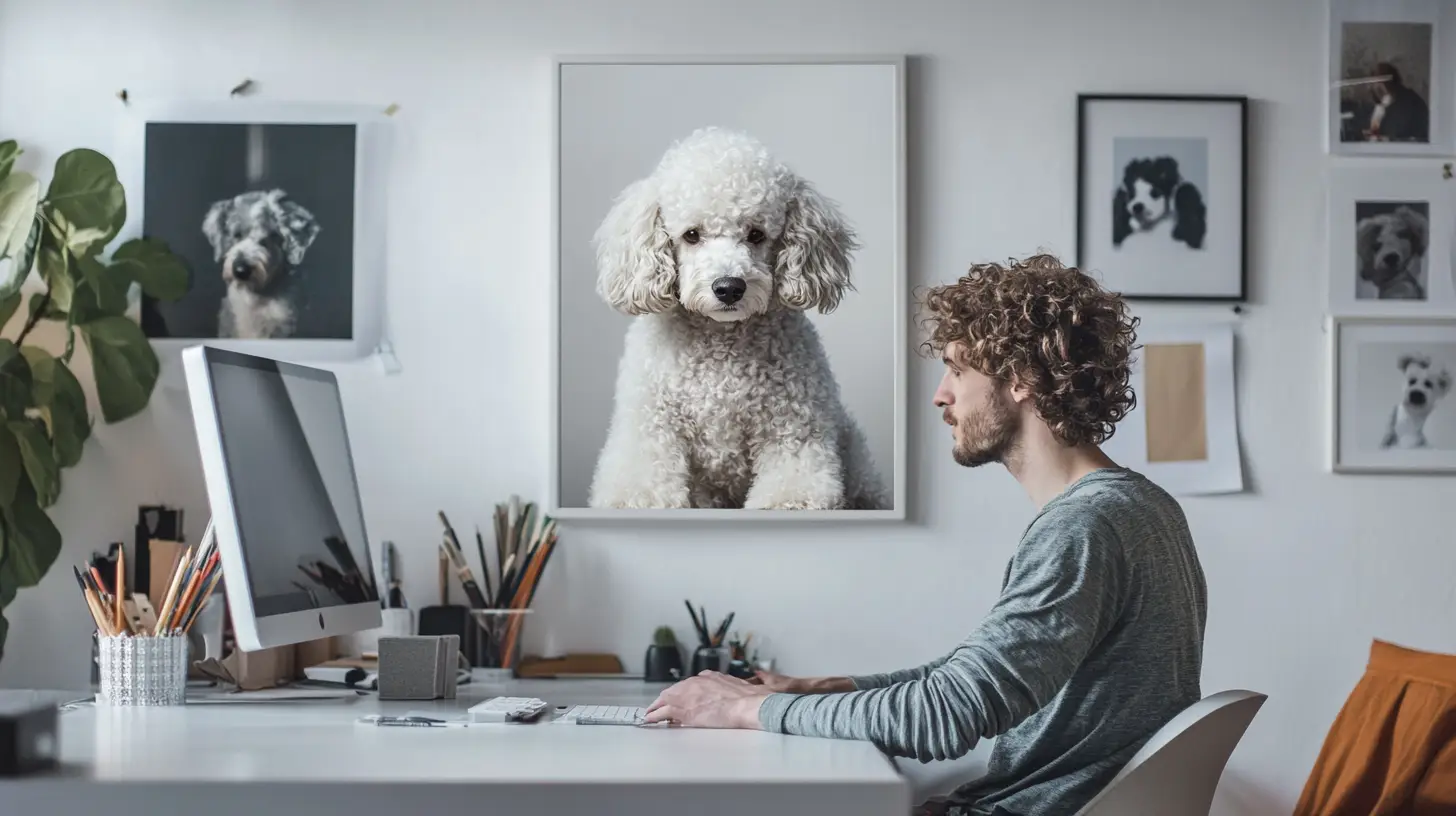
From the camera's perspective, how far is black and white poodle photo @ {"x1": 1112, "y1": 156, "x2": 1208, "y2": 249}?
2502 millimetres

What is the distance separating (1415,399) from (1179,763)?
139 centimetres

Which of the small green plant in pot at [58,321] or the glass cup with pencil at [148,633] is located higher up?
the small green plant in pot at [58,321]

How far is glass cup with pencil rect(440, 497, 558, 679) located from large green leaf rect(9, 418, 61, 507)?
27.0 inches

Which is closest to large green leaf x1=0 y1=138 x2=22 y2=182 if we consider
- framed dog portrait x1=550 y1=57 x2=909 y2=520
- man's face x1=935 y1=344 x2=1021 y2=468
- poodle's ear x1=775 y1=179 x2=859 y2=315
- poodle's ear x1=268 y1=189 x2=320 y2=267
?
poodle's ear x1=268 y1=189 x2=320 y2=267

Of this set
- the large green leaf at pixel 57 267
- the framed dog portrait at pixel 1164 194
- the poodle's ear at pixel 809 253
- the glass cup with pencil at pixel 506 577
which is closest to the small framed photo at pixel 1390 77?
the framed dog portrait at pixel 1164 194

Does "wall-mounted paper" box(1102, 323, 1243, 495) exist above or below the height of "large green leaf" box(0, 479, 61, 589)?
above

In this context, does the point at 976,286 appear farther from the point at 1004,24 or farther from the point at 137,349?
the point at 137,349

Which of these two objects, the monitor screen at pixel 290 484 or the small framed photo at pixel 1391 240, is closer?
the monitor screen at pixel 290 484

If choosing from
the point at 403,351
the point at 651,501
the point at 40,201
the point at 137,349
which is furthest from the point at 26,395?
the point at 651,501

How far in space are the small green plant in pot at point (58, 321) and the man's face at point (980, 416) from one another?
155 centimetres

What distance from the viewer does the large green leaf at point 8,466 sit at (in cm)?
224

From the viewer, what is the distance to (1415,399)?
250 centimetres

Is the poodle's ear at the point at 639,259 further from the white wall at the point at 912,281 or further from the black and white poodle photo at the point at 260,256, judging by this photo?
the black and white poodle photo at the point at 260,256

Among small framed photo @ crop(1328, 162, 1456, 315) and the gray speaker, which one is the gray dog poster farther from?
small framed photo @ crop(1328, 162, 1456, 315)
